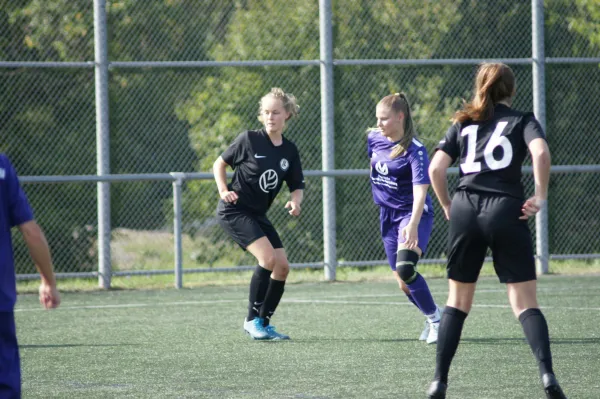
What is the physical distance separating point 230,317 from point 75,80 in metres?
4.74

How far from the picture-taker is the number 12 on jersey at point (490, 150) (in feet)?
16.3

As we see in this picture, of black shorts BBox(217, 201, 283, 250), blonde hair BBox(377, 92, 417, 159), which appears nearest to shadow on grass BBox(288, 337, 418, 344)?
black shorts BBox(217, 201, 283, 250)

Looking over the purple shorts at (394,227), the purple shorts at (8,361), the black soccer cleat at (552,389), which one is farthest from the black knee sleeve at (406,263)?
the purple shorts at (8,361)

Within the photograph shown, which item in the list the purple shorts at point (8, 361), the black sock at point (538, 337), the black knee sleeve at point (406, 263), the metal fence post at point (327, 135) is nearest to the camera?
the purple shorts at point (8, 361)

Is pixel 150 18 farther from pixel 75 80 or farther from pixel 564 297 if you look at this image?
pixel 564 297

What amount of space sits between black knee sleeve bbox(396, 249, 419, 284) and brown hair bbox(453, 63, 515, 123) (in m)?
2.01

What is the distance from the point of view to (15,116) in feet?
41.1

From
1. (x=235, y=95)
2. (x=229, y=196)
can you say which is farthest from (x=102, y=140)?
(x=229, y=196)

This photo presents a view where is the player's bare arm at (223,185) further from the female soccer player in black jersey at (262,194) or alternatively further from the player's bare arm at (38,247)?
the player's bare arm at (38,247)

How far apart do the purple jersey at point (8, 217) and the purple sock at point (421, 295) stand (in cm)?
379

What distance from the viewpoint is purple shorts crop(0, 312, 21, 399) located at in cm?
380

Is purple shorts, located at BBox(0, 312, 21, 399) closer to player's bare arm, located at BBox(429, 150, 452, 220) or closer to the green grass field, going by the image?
the green grass field

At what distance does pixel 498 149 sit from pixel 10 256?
2.35 meters

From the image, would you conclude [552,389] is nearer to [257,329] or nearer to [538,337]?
[538,337]
